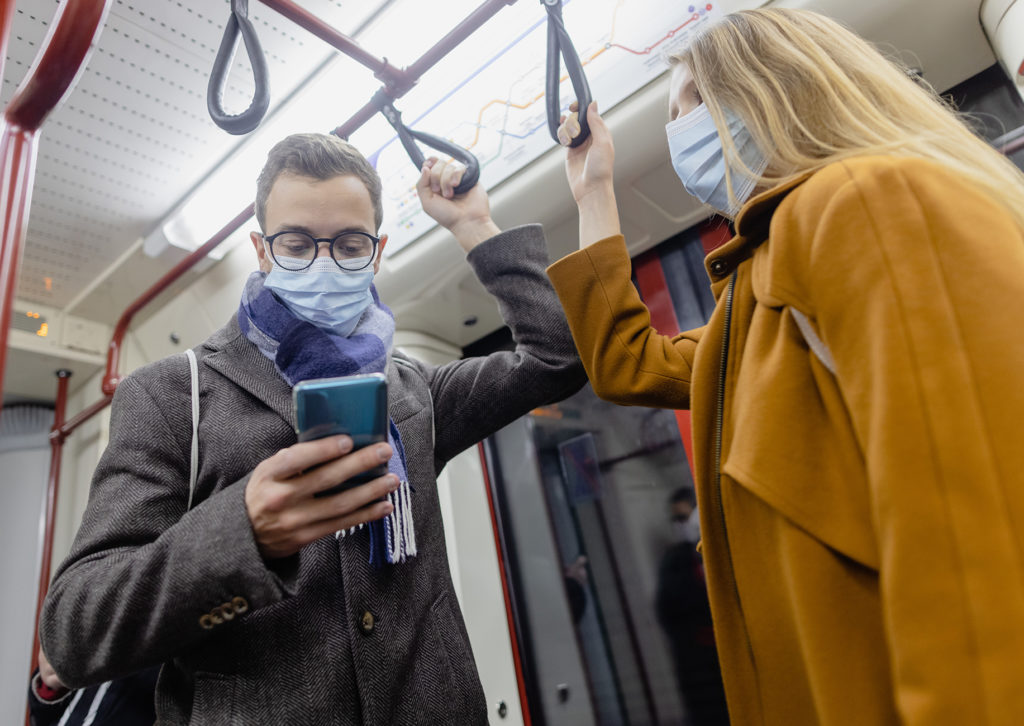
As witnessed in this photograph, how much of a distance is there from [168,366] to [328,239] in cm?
35

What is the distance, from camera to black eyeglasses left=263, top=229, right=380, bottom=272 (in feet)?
3.60

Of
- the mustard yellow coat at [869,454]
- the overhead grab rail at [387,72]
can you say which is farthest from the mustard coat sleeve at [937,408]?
the overhead grab rail at [387,72]

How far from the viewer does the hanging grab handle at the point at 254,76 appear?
3.42 feet

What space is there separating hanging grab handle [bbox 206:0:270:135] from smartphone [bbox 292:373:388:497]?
0.63m

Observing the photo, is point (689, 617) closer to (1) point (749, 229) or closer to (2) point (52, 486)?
(1) point (749, 229)

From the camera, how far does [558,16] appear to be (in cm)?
118

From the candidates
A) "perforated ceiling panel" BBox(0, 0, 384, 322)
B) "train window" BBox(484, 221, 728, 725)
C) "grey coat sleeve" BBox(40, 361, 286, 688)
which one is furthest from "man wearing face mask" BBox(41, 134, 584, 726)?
"train window" BBox(484, 221, 728, 725)

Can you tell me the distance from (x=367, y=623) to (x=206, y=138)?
1.85 metres

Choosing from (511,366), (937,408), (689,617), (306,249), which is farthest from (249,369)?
(689,617)

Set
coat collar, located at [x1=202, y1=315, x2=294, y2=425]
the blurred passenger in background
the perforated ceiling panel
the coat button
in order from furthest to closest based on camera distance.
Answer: the blurred passenger in background, the perforated ceiling panel, coat collar, located at [x1=202, y1=315, x2=294, y2=425], the coat button

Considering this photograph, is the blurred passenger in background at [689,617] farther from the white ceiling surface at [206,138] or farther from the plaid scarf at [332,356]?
the plaid scarf at [332,356]

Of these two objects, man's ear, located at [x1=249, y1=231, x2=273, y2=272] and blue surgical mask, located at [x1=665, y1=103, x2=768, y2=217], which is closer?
blue surgical mask, located at [x1=665, y1=103, x2=768, y2=217]

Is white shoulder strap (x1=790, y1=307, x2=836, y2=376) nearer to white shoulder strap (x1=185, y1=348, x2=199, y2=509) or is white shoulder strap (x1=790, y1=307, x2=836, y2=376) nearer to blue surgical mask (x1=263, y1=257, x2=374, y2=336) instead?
blue surgical mask (x1=263, y1=257, x2=374, y2=336)

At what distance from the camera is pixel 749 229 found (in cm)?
86
